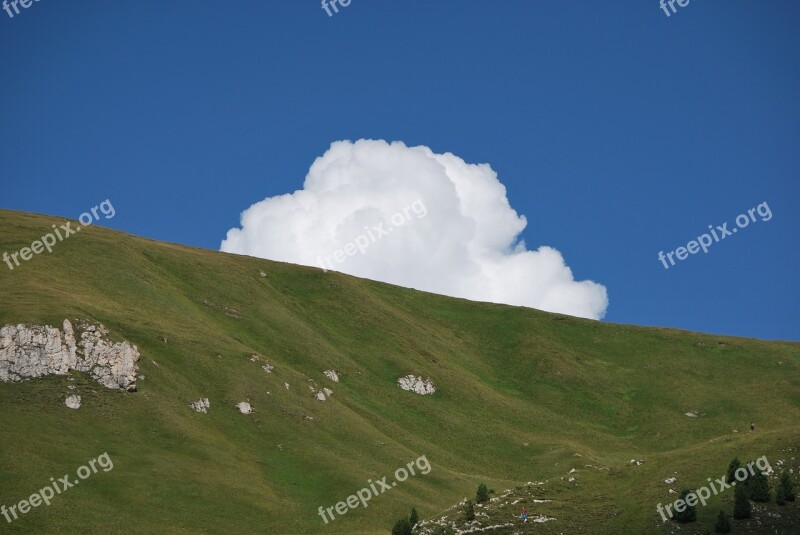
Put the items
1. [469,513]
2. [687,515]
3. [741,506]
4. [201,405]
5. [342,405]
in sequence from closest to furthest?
1. [741,506]
2. [687,515]
3. [469,513]
4. [201,405]
5. [342,405]

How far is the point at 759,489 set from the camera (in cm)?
6612

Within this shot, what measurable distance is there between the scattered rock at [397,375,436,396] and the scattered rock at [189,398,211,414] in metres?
43.0

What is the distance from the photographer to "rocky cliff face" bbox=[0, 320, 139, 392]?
93.6 meters

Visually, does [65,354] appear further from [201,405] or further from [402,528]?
[402,528]

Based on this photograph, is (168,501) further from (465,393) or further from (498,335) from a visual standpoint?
Answer: (498,335)

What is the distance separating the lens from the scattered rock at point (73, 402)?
92.2 metres

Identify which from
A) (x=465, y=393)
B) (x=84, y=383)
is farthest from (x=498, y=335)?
(x=84, y=383)

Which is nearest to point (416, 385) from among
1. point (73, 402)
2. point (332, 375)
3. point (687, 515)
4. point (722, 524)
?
point (332, 375)

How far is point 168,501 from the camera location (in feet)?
272

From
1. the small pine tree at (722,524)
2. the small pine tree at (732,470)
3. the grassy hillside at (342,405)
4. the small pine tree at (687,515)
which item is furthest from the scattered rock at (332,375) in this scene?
the small pine tree at (722,524)

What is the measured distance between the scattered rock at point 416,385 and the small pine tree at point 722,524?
78987 millimetres

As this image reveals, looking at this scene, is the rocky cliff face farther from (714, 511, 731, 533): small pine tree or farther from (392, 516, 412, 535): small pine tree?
(714, 511, 731, 533): small pine tree

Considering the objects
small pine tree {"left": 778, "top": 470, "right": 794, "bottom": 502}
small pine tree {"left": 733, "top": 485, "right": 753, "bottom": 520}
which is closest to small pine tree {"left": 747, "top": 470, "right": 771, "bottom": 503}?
small pine tree {"left": 778, "top": 470, "right": 794, "bottom": 502}

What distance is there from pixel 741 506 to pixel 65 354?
74.6 metres
